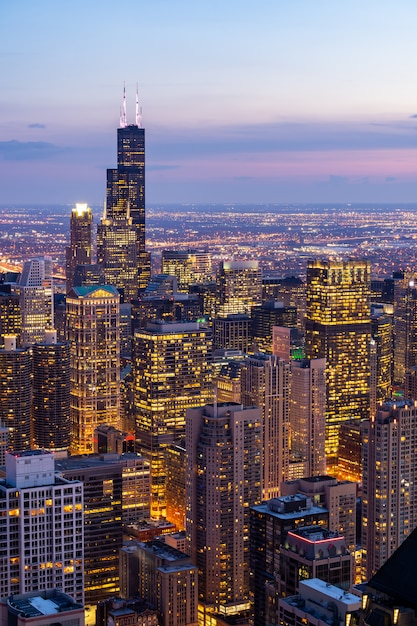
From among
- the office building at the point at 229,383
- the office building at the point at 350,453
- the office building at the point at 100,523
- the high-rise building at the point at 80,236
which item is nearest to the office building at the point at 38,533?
the office building at the point at 100,523

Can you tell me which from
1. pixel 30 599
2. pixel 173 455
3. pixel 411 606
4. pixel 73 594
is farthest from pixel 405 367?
pixel 411 606

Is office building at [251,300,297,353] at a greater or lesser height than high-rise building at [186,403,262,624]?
greater

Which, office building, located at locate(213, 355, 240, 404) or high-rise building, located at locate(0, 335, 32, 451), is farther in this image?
high-rise building, located at locate(0, 335, 32, 451)

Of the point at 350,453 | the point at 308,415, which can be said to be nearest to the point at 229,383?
the point at 308,415

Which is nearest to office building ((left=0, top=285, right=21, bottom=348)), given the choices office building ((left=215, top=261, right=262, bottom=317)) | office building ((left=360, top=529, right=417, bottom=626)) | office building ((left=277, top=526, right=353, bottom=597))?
office building ((left=215, top=261, right=262, bottom=317))

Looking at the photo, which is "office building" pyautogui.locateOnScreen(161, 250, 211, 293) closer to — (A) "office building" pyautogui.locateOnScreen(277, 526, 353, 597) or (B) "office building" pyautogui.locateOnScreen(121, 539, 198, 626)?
(B) "office building" pyautogui.locateOnScreen(121, 539, 198, 626)

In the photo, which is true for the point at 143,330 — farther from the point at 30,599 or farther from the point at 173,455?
the point at 30,599
